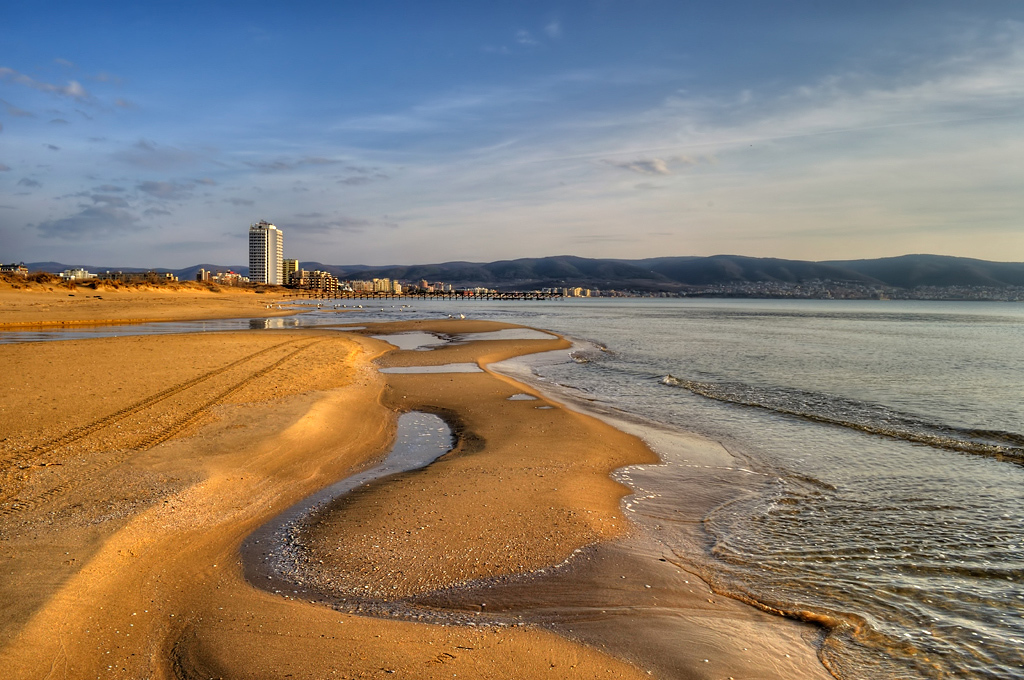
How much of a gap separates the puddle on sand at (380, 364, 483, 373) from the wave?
7089 millimetres

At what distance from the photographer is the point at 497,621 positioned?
15.9 ft

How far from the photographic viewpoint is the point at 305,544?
20.7 ft

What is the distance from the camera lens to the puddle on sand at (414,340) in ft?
100

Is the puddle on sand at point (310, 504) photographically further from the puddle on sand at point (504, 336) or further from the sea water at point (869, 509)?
the puddle on sand at point (504, 336)

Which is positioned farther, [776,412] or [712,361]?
[712,361]

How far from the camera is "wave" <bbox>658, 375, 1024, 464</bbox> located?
1194 centimetres

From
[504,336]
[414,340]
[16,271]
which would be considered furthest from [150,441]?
[16,271]

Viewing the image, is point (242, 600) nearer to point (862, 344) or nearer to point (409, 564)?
point (409, 564)

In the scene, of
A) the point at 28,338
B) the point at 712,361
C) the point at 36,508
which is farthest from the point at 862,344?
the point at 28,338

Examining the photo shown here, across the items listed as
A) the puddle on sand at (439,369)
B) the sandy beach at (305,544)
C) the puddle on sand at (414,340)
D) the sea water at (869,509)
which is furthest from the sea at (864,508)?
the puddle on sand at (414,340)

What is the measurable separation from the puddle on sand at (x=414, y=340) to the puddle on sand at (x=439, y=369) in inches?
285

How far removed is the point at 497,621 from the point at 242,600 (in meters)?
2.35

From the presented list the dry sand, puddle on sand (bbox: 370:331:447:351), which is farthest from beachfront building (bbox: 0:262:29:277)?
puddle on sand (bbox: 370:331:447:351)

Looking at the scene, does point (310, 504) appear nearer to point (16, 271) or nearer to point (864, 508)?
point (864, 508)
